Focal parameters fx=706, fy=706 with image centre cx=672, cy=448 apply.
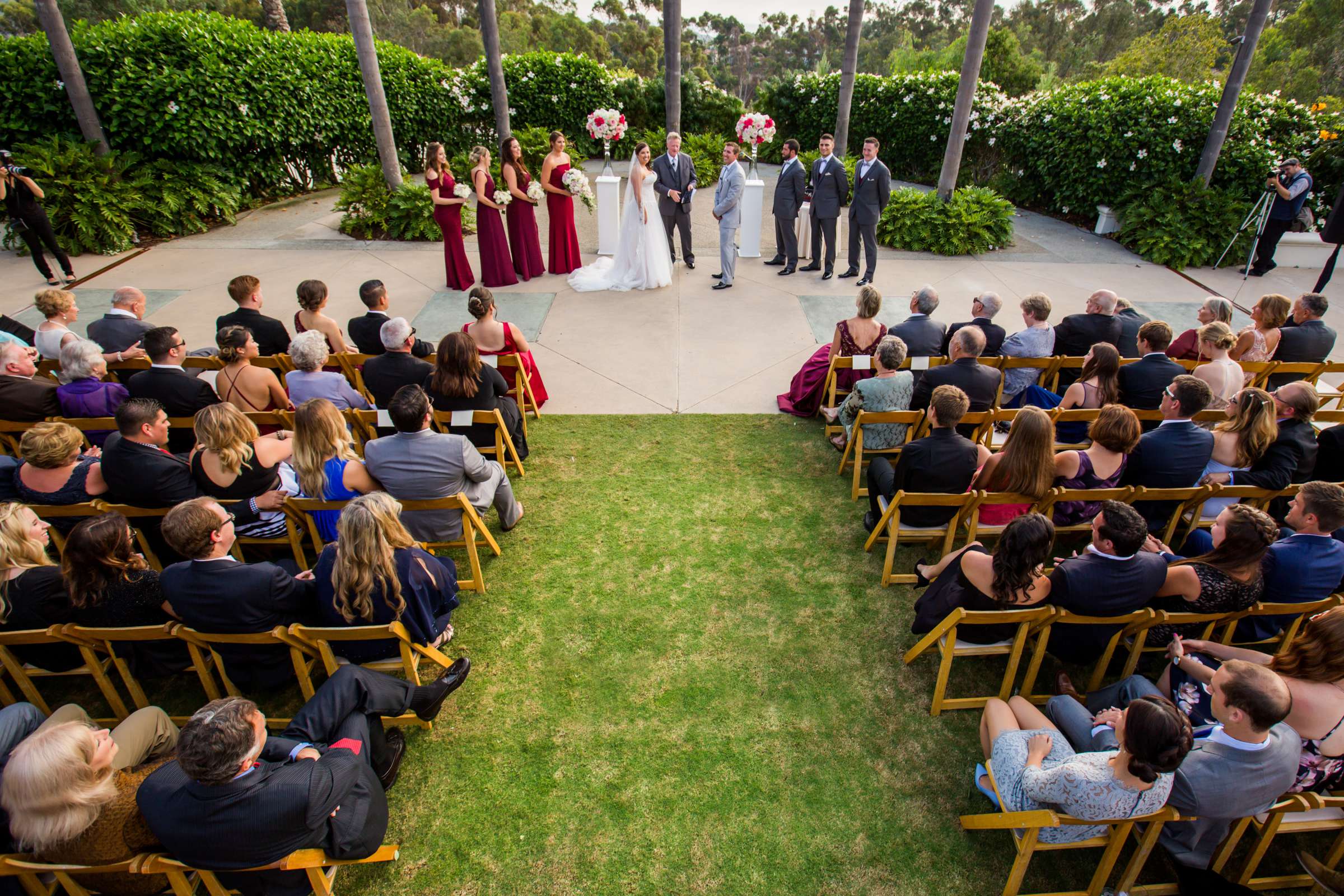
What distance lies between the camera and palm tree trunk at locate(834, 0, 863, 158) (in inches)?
504

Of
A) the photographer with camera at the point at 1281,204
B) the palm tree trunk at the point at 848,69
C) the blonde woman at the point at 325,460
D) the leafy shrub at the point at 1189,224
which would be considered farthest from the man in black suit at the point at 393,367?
the photographer with camera at the point at 1281,204

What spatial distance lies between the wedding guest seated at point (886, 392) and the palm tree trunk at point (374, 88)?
31.6 feet

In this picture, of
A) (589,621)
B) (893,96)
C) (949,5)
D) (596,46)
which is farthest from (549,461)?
(949,5)

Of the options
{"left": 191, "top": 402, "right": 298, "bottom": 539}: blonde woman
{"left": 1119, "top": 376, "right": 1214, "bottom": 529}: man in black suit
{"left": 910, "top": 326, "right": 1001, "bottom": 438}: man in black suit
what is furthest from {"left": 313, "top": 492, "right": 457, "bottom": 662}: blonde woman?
{"left": 1119, "top": 376, "right": 1214, "bottom": 529}: man in black suit

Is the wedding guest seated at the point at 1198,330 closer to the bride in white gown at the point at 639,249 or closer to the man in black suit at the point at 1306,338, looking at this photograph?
the man in black suit at the point at 1306,338

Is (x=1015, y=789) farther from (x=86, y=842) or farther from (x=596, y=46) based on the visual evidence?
(x=596, y=46)

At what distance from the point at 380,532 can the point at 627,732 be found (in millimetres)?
1705

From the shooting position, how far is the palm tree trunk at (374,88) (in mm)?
10742

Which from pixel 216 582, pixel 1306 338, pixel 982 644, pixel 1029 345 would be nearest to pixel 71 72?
pixel 216 582

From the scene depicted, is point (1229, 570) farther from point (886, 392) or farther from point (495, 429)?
point (495, 429)

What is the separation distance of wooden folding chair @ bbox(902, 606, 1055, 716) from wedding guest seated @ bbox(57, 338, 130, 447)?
582 cm

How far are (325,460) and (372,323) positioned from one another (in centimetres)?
229

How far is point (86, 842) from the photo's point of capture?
260 cm

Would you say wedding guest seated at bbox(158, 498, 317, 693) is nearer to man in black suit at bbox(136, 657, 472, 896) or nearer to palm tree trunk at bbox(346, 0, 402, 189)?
man in black suit at bbox(136, 657, 472, 896)
